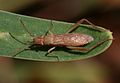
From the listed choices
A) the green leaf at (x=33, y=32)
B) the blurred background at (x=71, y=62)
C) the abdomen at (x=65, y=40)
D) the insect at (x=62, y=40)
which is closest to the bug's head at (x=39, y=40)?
the insect at (x=62, y=40)

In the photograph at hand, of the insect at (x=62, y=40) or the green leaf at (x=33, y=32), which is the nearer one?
the green leaf at (x=33, y=32)

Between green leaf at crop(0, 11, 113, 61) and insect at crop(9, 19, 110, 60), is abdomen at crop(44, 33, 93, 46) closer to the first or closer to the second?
insect at crop(9, 19, 110, 60)

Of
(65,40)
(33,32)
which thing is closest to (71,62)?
(65,40)

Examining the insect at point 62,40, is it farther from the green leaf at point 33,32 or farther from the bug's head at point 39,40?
the green leaf at point 33,32

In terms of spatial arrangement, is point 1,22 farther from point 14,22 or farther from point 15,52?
point 15,52

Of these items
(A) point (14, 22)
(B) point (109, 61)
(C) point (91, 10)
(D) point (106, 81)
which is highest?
(C) point (91, 10)

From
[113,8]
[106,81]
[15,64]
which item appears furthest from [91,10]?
[15,64]
